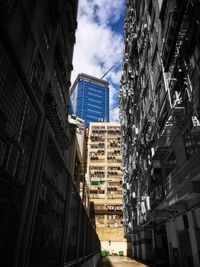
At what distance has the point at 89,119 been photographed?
14675 centimetres

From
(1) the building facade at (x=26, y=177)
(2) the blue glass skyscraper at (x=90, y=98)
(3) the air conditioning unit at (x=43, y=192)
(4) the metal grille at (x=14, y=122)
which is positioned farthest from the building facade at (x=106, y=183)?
(2) the blue glass skyscraper at (x=90, y=98)

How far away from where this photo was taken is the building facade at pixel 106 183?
2077 inches

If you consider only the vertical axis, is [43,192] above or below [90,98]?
below

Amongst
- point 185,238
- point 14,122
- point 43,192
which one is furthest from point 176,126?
point 14,122

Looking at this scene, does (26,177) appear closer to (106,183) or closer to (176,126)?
(176,126)

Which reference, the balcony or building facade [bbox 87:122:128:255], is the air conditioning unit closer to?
the balcony

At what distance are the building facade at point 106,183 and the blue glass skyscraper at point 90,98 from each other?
64861 millimetres

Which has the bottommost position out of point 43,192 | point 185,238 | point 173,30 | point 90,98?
point 43,192

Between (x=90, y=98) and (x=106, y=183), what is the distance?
94.6 m

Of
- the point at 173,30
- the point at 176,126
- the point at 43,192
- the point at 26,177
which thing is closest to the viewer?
the point at 26,177

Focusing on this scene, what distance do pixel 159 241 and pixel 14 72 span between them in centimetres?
2774

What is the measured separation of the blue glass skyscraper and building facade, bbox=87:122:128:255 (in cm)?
6486

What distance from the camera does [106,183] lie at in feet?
235

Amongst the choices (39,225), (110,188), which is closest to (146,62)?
(39,225)
